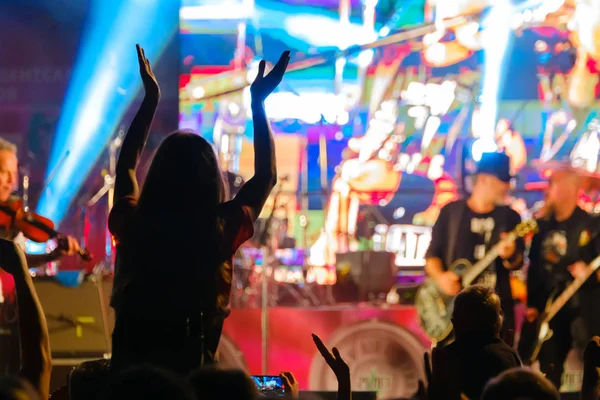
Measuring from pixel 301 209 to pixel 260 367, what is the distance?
1041 mm

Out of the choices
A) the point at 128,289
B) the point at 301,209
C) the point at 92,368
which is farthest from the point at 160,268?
the point at 301,209

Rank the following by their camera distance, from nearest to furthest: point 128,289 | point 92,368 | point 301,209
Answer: point 92,368
point 128,289
point 301,209

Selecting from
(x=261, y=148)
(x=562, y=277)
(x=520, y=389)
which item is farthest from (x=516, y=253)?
(x=520, y=389)

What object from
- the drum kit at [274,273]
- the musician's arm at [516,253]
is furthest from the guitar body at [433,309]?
the drum kit at [274,273]

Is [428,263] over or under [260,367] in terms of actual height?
over

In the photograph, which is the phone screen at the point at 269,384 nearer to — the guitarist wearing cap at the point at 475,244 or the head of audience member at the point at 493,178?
the guitarist wearing cap at the point at 475,244

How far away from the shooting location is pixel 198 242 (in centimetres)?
178

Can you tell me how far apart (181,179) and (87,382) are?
48cm

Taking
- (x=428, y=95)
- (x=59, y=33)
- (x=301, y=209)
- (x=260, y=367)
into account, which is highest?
(x=59, y=33)

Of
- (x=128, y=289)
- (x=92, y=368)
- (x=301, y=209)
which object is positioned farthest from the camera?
(x=301, y=209)

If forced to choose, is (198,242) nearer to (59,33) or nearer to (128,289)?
(128,289)

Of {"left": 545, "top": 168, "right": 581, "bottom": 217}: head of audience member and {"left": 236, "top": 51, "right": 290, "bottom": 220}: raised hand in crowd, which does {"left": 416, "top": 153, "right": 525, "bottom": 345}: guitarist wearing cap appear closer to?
{"left": 545, "top": 168, "right": 581, "bottom": 217}: head of audience member

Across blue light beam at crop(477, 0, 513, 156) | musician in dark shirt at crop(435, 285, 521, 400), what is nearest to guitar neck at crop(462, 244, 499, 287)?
blue light beam at crop(477, 0, 513, 156)

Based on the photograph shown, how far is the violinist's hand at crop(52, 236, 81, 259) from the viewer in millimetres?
4852
